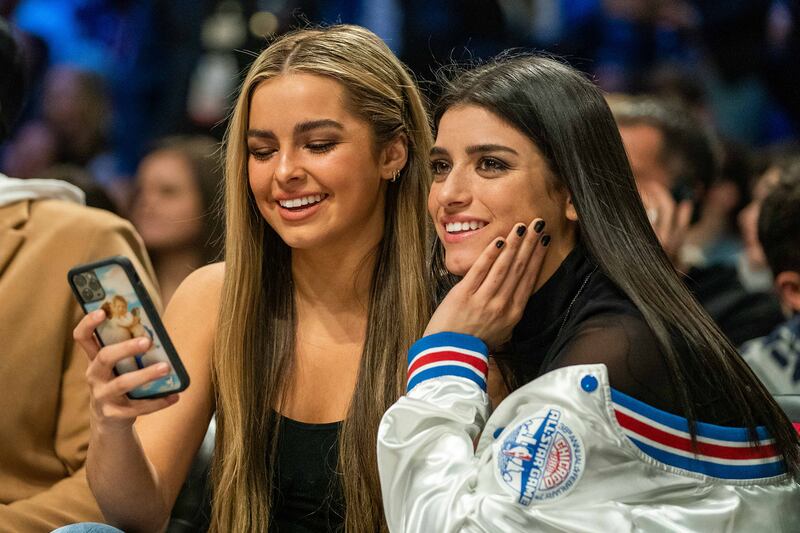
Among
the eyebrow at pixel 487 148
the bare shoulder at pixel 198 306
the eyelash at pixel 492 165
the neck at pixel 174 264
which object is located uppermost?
the eyebrow at pixel 487 148

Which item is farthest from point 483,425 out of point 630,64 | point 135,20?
point 135,20

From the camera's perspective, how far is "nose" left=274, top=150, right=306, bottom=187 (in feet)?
8.61

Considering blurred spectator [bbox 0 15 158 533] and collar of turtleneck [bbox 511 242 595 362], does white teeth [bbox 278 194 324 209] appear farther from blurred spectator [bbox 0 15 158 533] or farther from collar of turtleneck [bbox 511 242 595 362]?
collar of turtleneck [bbox 511 242 595 362]

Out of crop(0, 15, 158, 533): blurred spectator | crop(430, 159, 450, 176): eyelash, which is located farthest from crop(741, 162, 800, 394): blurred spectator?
crop(0, 15, 158, 533): blurred spectator

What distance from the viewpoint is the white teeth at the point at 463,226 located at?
7.71 ft

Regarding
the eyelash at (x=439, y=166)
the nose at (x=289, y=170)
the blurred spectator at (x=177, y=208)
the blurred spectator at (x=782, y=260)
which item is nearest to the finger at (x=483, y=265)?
the eyelash at (x=439, y=166)

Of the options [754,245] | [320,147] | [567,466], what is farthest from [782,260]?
[567,466]

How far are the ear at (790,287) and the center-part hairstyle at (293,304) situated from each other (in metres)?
1.34

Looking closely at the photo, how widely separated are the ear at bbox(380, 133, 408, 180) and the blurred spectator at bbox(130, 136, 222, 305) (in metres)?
2.26

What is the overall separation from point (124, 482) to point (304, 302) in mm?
661

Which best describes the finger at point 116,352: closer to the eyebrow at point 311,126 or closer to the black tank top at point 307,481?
the black tank top at point 307,481

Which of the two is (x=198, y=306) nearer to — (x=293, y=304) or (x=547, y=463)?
(x=293, y=304)

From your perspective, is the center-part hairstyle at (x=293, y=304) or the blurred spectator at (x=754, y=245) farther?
the blurred spectator at (x=754, y=245)

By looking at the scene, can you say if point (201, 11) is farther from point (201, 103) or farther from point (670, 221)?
point (670, 221)
